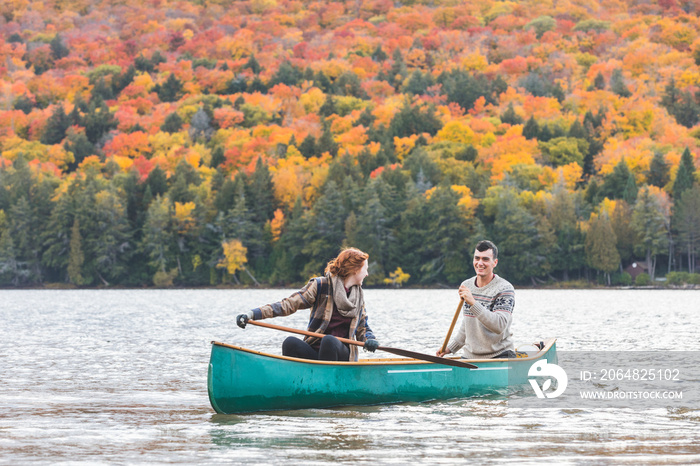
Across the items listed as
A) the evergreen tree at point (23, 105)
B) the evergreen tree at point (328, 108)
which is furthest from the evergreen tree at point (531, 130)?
the evergreen tree at point (23, 105)

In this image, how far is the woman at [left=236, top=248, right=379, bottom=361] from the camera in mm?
11719

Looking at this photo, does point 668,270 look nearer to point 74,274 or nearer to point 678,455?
point 74,274

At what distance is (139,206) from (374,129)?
154 feet

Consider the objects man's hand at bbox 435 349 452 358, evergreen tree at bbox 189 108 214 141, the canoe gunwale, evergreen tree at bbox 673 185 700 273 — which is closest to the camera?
the canoe gunwale

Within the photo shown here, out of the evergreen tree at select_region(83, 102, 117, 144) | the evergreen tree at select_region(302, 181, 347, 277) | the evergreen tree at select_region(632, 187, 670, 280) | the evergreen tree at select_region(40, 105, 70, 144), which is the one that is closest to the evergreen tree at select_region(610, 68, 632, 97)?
the evergreen tree at select_region(632, 187, 670, 280)

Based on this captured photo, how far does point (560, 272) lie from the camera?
93.0 meters

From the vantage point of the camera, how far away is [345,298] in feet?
38.8

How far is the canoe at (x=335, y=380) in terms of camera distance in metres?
11.4

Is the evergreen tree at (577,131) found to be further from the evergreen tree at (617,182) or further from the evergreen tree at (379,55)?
the evergreen tree at (379,55)

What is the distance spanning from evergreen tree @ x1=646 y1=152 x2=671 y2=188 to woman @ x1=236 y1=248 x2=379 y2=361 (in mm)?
97970

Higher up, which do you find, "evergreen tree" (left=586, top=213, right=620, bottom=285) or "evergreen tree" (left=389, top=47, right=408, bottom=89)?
"evergreen tree" (left=389, top=47, right=408, bottom=89)

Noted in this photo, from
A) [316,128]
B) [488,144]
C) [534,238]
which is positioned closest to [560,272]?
[534,238]

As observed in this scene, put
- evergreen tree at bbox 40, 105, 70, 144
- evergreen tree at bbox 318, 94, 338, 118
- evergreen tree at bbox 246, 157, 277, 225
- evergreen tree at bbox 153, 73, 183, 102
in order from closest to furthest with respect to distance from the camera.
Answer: evergreen tree at bbox 246, 157, 277, 225, evergreen tree at bbox 40, 105, 70, 144, evergreen tree at bbox 318, 94, 338, 118, evergreen tree at bbox 153, 73, 183, 102

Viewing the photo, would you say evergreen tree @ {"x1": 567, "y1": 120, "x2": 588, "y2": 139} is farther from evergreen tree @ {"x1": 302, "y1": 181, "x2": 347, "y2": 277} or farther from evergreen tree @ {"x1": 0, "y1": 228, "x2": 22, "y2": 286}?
evergreen tree @ {"x1": 0, "y1": 228, "x2": 22, "y2": 286}
